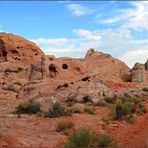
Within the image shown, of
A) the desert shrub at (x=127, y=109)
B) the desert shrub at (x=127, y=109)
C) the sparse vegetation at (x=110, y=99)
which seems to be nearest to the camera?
the desert shrub at (x=127, y=109)

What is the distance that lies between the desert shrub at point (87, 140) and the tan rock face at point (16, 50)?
36.0m

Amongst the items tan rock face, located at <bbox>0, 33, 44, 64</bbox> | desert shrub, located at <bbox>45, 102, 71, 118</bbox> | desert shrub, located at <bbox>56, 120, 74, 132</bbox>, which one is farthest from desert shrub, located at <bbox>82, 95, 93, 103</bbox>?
tan rock face, located at <bbox>0, 33, 44, 64</bbox>

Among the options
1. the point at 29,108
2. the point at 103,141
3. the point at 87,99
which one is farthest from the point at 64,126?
the point at 87,99

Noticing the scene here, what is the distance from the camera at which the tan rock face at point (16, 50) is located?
1845 inches

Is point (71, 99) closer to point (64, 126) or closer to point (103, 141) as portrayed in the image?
point (64, 126)

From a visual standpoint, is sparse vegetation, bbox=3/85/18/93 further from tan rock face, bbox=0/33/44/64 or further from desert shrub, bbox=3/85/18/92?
tan rock face, bbox=0/33/44/64

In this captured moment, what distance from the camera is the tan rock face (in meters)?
46.9

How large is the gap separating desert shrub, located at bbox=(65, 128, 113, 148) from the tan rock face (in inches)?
1417

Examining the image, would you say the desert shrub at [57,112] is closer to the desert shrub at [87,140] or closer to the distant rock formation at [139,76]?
the desert shrub at [87,140]

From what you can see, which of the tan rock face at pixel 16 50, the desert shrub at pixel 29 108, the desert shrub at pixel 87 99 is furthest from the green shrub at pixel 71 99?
the tan rock face at pixel 16 50

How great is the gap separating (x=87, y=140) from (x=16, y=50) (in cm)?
3709

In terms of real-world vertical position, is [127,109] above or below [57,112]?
above

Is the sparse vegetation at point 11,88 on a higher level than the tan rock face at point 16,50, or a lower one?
lower

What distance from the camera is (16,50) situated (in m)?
47.0
